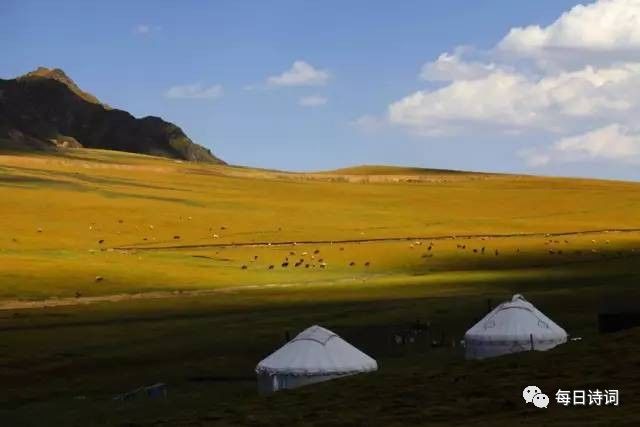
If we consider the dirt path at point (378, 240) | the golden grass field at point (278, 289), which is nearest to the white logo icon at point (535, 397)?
the golden grass field at point (278, 289)

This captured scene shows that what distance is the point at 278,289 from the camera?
204 feet

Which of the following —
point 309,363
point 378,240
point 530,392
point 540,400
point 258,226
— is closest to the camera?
point 540,400

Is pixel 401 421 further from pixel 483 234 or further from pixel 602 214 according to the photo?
pixel 602 214

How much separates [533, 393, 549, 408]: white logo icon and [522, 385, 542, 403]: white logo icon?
0.29 ft

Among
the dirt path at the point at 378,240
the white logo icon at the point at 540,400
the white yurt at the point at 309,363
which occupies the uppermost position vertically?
the dirt path at the point at 378,240

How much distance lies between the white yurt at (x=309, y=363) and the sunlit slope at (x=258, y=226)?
1327 inches

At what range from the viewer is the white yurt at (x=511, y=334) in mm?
31344

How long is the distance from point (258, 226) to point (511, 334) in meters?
73.3

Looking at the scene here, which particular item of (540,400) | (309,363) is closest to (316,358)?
(309,363)

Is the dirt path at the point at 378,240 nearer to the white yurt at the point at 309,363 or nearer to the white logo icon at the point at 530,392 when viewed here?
the white yurt at the point at 309,363

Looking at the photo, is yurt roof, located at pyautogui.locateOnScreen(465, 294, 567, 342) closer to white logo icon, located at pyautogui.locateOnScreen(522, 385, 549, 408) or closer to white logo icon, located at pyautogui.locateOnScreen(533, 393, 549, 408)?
white logo icon, located at pyautogui.locateOnScreen(522, 385, 549, 408)

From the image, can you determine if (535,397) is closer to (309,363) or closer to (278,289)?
(309,363)

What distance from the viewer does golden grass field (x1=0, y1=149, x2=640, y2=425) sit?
22.3 m

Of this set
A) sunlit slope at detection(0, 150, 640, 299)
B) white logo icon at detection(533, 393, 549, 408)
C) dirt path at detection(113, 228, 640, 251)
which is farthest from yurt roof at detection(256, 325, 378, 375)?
dirt path at detection(113, 228, 640, 251)
